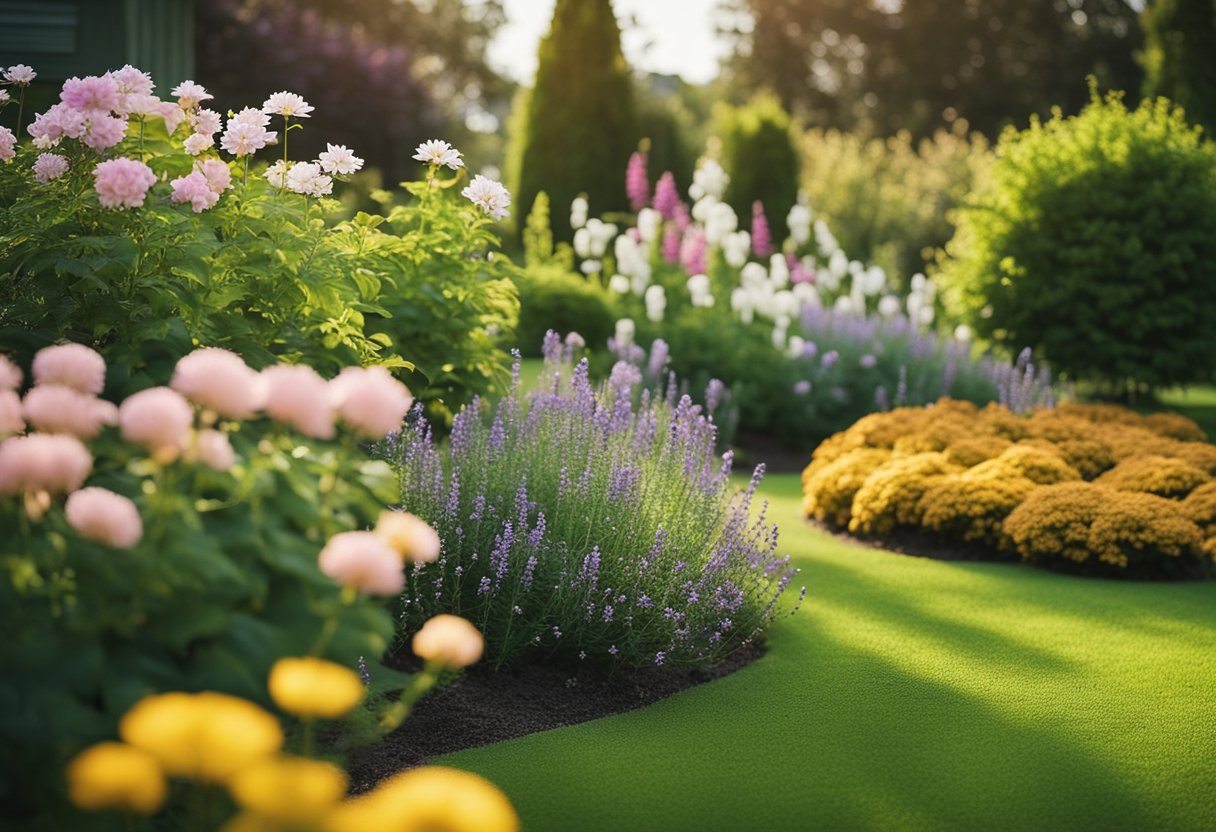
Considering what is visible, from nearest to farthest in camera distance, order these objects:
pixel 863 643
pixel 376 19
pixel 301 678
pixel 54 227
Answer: pixel 301 678
pixel 54 227
pixel 863 643
pixel 376 19

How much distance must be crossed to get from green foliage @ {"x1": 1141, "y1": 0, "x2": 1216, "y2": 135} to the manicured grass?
13.5 metres

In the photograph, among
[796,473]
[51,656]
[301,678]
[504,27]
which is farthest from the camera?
[504,27]

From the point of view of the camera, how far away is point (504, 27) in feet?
121

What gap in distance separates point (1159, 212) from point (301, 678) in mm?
10170

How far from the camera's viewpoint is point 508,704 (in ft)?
12.2

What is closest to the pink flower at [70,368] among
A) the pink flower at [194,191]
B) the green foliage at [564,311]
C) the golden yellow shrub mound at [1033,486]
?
the pink flower at [194,191]

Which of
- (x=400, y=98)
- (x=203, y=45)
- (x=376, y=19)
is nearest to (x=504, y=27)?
(x=376, y=19)

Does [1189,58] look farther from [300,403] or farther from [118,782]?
[118,782]

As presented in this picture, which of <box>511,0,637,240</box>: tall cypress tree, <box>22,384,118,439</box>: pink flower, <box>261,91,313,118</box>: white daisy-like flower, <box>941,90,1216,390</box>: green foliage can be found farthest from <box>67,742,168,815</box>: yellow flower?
<box>511,0,637,240</box>: tall cypress tree

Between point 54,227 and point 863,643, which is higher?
point 54,227

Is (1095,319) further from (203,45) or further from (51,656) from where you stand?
(203,45)

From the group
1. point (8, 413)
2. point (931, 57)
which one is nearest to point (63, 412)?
point (8, 413)

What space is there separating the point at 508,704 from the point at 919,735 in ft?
4.48

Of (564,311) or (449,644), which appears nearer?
(449,644)
